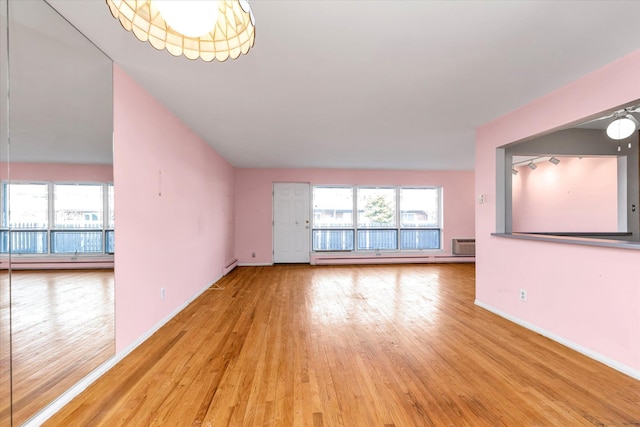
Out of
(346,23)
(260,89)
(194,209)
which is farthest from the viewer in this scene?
(194,209)

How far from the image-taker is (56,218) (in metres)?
1.78

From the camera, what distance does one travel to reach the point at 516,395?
1829mm

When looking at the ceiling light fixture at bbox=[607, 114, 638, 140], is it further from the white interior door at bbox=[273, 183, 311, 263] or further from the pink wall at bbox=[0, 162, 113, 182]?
the white interior door at bbox=[273, 183, 311, 263]

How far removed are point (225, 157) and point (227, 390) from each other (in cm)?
455

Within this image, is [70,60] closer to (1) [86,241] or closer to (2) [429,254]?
(1) [86,241]

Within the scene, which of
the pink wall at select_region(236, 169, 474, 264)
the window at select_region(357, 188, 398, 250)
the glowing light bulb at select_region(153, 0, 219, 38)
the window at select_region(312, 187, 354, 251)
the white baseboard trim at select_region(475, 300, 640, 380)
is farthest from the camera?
the window at select_region(357, 188, 398, 250)

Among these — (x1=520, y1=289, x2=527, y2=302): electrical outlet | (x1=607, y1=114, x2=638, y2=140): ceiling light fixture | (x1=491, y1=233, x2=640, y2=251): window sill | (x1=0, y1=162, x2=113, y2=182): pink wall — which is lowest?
(x1=520, y1=289, x2=527, y2=302): electrical outlet

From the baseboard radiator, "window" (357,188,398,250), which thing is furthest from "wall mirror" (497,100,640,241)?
"window" (357,188,398,250)

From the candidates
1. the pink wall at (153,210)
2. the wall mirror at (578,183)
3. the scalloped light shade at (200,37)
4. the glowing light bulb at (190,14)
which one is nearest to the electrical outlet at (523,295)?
the wall mirror at (578,183)

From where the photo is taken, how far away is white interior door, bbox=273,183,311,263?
685cm

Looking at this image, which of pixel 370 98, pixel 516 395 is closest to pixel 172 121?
pixel 370 98

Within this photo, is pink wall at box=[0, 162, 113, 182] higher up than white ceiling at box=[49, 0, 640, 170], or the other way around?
white ceiling at box=[49, 0, 640, 170]

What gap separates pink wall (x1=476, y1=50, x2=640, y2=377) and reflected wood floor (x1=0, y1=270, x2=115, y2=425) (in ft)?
13.3

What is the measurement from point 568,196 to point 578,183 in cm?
33
